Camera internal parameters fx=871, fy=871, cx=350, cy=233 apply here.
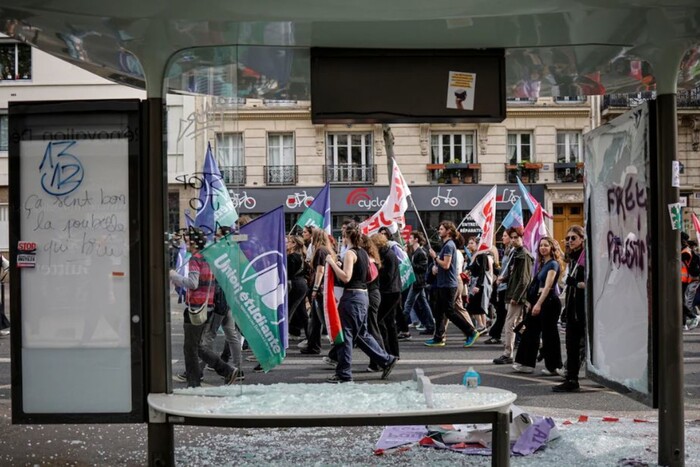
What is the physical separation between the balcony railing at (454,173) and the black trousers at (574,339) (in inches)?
972

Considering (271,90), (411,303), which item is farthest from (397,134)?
(271,90)

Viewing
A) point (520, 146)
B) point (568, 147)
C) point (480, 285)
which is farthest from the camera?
point (520, 146)

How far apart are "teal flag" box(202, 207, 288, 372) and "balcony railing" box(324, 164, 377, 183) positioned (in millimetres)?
25939

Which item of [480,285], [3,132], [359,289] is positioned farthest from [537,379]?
[3,132]

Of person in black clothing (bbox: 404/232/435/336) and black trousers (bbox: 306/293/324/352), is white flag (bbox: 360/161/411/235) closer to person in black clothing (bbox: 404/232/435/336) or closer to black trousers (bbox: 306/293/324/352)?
person in black clothing (bbox: 404/232/435/336)

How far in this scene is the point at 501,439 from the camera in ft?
15.7

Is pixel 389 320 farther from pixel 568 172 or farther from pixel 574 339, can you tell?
pixel 568 172

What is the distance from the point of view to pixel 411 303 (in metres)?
14.8

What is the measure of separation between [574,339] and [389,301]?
263 cm

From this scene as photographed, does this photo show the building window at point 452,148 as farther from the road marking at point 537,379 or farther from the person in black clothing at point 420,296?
the road marking at point 537,379

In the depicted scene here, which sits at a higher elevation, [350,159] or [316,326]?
[350,159]

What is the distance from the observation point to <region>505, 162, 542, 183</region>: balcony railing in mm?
33062

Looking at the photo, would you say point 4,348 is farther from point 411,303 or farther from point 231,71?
point 231,71

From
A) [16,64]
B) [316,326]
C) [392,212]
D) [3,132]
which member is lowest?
[316,326]
